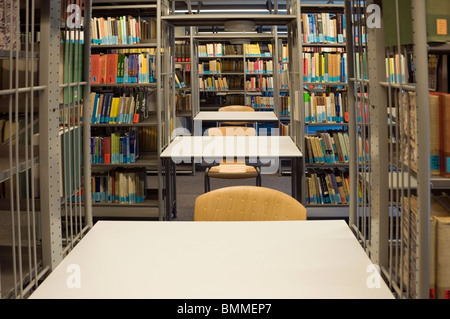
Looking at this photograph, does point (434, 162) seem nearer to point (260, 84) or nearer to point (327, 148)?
point (327, 148)

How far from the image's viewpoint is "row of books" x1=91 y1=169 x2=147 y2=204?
4.49 m

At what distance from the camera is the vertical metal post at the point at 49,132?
1.52m

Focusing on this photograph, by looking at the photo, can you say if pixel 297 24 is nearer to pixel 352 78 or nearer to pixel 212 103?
pixel 352 78

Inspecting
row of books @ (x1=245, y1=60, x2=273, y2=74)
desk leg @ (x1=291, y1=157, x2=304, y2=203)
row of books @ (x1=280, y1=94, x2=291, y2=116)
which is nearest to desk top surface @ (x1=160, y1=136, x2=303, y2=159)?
desk leg @ (x1=291, y1=157, x2=304, y2=203)

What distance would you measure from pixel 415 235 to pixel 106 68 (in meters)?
3.70

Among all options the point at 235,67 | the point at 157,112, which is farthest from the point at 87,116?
the point at 235,67

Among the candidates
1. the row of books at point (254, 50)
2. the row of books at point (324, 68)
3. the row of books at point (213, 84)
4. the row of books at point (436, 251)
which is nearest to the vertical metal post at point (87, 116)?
the row of books at point (436, 251)

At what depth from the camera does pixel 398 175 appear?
1.39 m

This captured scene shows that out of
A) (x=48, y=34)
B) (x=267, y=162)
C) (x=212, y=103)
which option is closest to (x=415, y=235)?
(x=48, y=34)

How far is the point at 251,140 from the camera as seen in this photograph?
395cm

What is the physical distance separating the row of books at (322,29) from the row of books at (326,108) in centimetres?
55

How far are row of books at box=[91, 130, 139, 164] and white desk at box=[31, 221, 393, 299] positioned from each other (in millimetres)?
2656

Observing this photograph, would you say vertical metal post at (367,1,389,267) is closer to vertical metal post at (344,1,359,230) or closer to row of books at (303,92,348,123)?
vertical metal post at (344,1,359,230)

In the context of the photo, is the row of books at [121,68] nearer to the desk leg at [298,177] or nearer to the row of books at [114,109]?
the row of books at [114,109]
